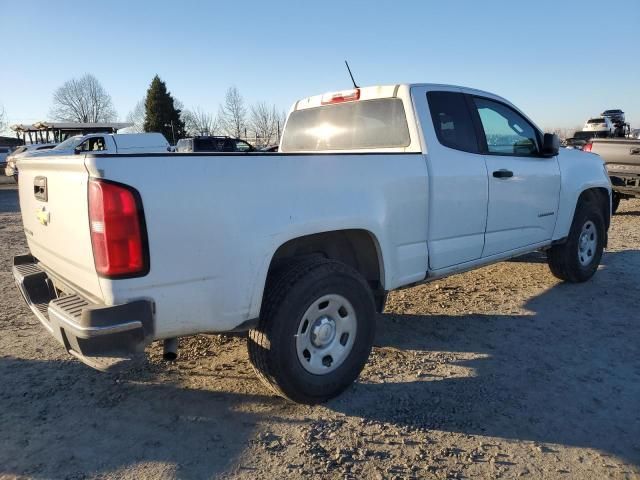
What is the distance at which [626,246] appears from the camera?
751 cm

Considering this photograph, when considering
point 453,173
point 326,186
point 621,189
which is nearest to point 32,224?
point 326,186

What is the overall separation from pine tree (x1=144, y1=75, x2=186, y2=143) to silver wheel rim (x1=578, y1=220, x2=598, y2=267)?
52557mm

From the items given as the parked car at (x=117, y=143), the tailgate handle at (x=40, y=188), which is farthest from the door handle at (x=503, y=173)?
the parked car at (x=117, y=143)

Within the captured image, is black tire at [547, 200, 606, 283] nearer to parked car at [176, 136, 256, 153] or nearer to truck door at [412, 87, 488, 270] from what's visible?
truck door at [412, 87, 488, 270]

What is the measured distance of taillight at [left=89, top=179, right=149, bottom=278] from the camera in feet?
7.51

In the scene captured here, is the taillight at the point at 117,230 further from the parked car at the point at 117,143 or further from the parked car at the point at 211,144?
the parked car at the point at 211,144

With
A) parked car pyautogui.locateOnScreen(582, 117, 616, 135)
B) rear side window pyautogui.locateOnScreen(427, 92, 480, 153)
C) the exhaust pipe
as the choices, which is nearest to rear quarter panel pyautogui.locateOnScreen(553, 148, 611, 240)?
rear side window pyautogui.locateOnScreen(427, 92, 480, 153)

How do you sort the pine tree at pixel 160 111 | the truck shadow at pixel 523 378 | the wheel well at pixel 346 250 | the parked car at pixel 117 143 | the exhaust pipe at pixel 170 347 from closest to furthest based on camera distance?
the exhaust pipe at pixel 170 347 → the truck shadow at pixel 523 378 → the wheel well at pixel 346 250 → the parked car at pixel 117 143 → the pine tree at pixel 160 111

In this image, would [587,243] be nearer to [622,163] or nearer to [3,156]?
[622,163]

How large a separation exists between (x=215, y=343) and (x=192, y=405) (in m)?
0.98

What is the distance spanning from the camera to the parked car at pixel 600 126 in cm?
2926

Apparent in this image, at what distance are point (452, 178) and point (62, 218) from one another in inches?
103

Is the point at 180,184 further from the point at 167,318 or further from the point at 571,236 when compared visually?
the point at 571,236

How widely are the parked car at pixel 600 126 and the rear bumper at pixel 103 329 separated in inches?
1261
